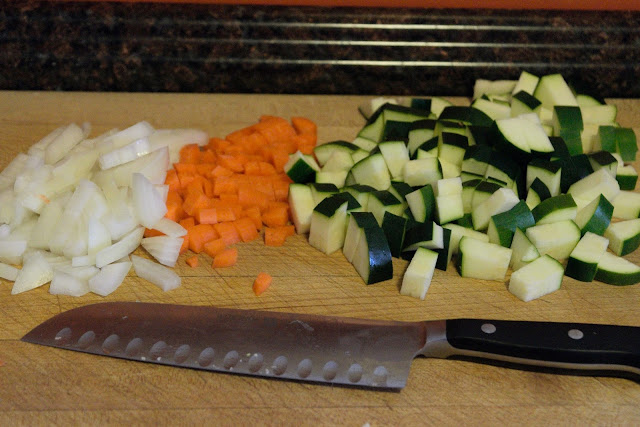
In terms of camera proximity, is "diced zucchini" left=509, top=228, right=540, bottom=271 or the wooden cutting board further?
"diced zucchini" left=509, top=228, right=540, bottom=271

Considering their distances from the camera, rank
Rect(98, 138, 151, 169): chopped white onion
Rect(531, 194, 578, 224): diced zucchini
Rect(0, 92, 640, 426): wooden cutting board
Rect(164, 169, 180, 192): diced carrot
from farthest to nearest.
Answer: Rect(164, 169, 180, 192): diced carrot → Rect(98, 138, 151, 169): chopped white onion → Rect(531, 194, 578, 224): diced zucchini → Rect(0, 92, 640, 426): wooden cutting board

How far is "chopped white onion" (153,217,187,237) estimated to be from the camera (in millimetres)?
2467

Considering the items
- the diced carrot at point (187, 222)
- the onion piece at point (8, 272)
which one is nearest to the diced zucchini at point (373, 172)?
the diced carrot at point (187, 222)

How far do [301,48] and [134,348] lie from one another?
1.89 metres

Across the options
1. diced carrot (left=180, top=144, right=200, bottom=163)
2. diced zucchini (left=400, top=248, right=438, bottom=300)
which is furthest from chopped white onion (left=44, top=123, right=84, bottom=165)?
diced zucchini (left=400, top=248, right=438, bottom=300)

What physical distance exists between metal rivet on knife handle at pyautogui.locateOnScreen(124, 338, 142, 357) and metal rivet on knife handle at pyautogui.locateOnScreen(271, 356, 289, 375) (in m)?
0.41

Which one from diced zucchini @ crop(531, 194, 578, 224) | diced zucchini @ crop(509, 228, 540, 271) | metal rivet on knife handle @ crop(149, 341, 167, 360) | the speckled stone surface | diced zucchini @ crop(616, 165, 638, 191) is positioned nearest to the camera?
metal rivet on knife handle @ crop(149, 341, 167, 360)

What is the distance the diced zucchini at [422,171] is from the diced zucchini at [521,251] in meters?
0.39

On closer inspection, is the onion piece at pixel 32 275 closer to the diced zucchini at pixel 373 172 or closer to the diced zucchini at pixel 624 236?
the diced zucchini at pixel 373 172

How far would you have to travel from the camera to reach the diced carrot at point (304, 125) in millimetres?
3088

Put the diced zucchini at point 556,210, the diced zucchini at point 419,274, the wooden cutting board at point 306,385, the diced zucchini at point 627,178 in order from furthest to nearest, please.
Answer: the diced zucchini at point 627,178 < the diced zucchini at point 556,210 < the diced zucchini at point 419,274 < the wooden cutting board at point 306,385

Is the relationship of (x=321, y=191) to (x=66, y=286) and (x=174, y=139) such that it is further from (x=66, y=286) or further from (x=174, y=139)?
(x=66, y=286)

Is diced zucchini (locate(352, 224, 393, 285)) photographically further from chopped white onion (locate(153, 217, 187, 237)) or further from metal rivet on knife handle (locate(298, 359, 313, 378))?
chopped white onion (locate(153, 217, 187, 237))

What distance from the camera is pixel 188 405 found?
1.91 m
